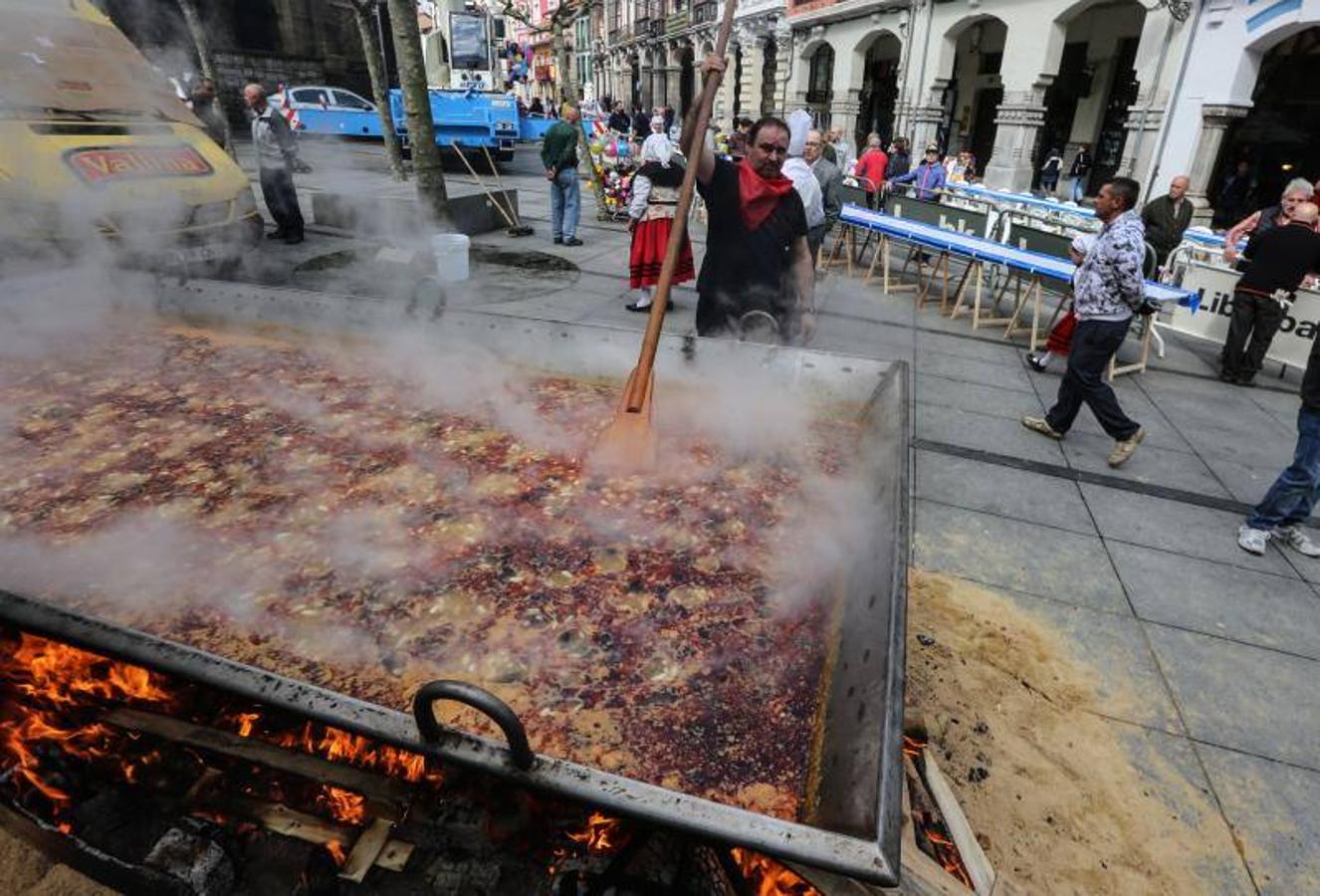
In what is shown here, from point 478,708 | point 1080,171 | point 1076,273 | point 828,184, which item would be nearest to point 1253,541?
point 1076,273

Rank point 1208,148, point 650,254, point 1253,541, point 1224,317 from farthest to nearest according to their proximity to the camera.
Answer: point 1208,148 → point 1224,317 → point 650,254 → point 1253,541

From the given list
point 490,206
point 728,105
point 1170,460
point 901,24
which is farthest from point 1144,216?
point 728,105

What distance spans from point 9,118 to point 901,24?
2054cm

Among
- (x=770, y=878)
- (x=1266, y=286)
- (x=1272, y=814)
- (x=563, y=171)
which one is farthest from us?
(x=563, y=171)

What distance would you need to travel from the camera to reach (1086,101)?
16.9 meters

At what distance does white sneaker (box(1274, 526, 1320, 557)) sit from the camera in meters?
4.16

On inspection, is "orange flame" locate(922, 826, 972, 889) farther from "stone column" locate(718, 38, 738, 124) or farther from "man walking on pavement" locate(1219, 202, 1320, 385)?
"stone column" locate(718, 38, 738, 124)

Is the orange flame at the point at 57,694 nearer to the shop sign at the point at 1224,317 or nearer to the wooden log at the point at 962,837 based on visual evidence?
the wooden log at the point at 962,837

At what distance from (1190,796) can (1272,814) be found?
0.90 ft

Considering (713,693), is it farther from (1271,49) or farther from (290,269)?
(1271,49)

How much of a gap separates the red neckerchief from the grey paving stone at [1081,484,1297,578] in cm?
293

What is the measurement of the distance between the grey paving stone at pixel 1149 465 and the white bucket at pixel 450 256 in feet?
22.0

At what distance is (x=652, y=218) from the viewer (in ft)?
23.8

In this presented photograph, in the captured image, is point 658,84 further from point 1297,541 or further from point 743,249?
point 1297,541
